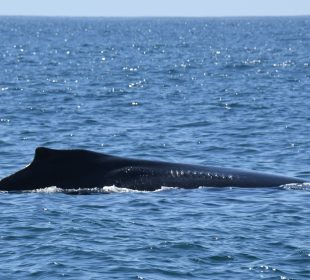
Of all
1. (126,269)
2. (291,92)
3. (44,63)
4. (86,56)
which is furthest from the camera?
(86,56)

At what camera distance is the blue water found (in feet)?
53.5

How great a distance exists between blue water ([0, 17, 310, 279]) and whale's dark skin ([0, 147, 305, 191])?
0.91 feet

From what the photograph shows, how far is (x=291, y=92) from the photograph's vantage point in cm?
4825

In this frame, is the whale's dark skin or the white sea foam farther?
the white sea foam

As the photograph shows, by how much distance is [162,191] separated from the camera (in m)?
21.0

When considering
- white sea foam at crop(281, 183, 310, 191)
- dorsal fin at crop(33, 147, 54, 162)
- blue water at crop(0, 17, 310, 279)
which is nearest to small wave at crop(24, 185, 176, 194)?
blue water at crop(0, 17, 310, 279)

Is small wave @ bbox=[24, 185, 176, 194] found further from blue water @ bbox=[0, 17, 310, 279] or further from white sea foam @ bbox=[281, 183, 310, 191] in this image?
white sea foam @ bbox=[281, 183, 310, 191]

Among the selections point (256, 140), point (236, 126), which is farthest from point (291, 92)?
point (256, 140)

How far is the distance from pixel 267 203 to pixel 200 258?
3.93 meters

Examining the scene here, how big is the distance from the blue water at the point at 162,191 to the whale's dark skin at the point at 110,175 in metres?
0.28

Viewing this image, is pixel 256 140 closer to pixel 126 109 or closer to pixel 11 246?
pixel 126 109

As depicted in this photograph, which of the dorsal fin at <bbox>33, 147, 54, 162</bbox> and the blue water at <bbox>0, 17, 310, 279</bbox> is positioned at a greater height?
the dorsal fin at <bbox>33, 147, 54, 162</bbox>

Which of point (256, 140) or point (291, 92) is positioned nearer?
point (256, 140)

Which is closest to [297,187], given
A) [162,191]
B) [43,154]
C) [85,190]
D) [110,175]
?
[162,191]
